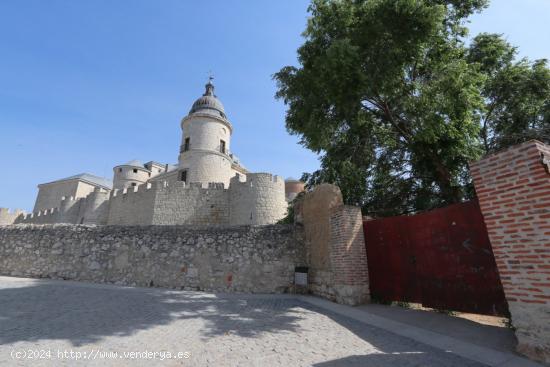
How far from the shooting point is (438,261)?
562 centimetres

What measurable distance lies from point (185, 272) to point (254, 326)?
4406 mm

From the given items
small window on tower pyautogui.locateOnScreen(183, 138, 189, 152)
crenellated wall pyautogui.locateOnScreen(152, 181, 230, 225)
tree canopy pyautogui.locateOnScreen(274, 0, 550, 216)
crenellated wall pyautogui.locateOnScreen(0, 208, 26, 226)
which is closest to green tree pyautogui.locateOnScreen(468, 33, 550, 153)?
tree canopy pyautogui.locateOnScreen(274, 0, 550, 216)

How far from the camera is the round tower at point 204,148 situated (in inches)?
1039

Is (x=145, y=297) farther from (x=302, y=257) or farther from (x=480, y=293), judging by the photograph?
(x=480, y=293)

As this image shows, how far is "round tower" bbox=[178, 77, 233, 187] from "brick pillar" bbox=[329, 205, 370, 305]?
68.7 ft

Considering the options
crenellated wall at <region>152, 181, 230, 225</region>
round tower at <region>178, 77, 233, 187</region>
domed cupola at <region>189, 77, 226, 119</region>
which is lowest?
crenellated wall at <region>152, 181, 230, 225</region>

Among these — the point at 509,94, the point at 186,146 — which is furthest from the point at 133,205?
the point at 509,94

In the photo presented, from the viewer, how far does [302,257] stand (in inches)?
335

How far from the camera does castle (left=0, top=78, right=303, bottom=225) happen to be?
68.7 ft

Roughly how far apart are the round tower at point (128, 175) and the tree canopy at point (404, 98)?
111ft

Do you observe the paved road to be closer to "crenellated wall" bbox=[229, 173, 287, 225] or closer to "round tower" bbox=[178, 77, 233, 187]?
"crenellated wall" bbox=[229, 173, 287, 225]

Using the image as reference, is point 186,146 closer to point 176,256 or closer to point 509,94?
point 176,256

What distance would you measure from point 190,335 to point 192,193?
18245 mm

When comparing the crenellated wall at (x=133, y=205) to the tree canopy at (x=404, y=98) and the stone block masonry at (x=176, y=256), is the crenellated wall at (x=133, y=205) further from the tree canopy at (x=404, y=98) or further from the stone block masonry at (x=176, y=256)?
the tree canopy at (x=404, y=98)
